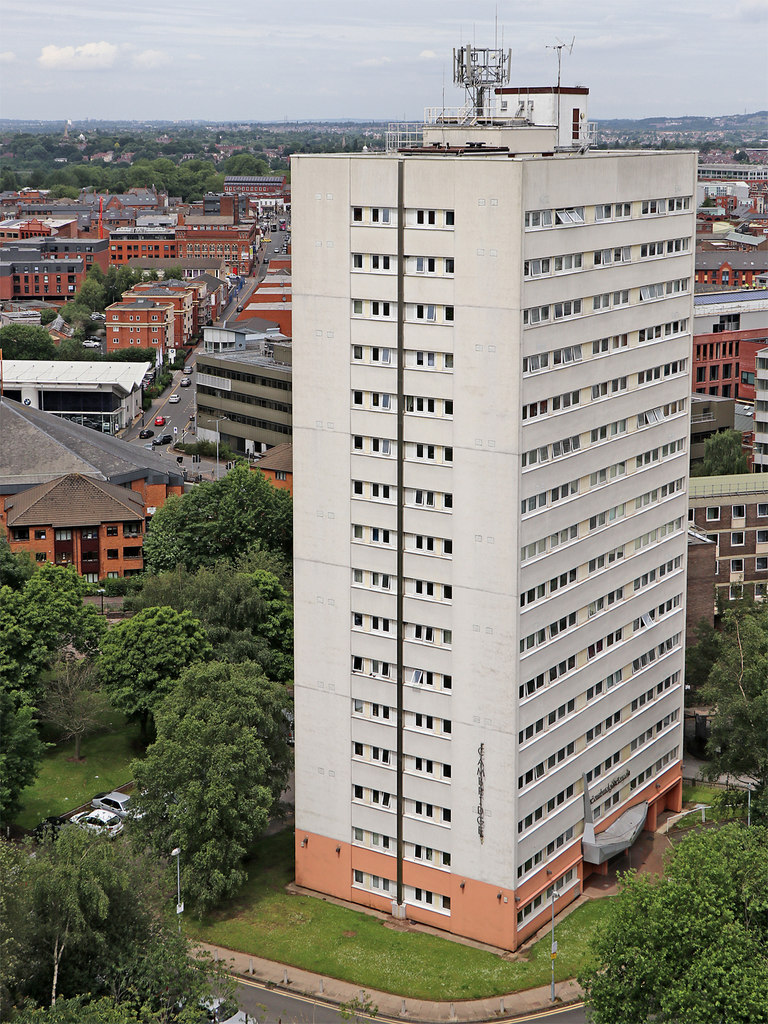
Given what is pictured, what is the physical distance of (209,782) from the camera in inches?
2776

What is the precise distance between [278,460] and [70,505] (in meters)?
27.4

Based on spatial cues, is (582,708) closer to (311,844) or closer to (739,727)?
(739,727)

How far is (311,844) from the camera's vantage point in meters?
72.3

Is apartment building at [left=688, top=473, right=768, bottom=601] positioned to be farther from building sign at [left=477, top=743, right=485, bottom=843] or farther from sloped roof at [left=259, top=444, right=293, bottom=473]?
building sign at [left=477, top=743, right=485, bottom=843]

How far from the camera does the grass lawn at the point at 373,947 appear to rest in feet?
210

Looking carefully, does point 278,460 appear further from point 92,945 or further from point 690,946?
point 690,946

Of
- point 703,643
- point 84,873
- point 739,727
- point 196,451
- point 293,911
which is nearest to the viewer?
point 84,873

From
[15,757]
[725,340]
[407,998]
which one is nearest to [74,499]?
[15,757]

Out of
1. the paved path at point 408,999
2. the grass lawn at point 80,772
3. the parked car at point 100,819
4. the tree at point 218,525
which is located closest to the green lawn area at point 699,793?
the paved path at point 408,999

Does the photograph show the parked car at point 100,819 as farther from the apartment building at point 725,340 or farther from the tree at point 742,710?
the apartment building at point 725,340

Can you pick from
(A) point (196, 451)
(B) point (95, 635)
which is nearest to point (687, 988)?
(B) point (95, 635)

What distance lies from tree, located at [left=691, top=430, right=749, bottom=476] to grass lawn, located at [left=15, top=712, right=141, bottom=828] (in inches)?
2637

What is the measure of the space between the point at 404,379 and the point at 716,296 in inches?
4932

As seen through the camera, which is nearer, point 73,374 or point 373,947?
point 373,947
